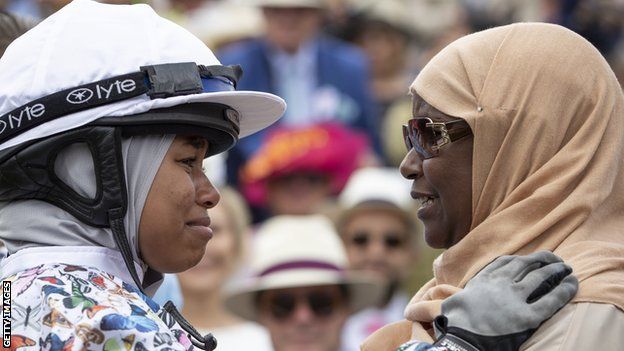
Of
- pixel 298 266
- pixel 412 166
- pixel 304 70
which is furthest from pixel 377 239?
pixel 412 166

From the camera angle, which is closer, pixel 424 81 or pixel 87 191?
pixel 87 191

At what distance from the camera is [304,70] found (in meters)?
10.6

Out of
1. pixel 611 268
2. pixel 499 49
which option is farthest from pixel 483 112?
pixel 611 268

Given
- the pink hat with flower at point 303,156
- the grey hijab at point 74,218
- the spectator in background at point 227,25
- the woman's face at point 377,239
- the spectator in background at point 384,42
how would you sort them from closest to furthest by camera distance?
the grey hijab at point 74,218 < the woman's face at point 377,239 < the pink hat with flower at point 303,156 < the spectator in background at point 227,25 < the spectator in background at point 384,42

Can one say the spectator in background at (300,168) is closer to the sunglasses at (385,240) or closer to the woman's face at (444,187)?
the sunglasses at (385,240)

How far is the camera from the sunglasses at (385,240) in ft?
30.1

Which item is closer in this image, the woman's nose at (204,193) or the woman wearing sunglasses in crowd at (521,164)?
the woman wearing sunglasses in crowd at (521,164)

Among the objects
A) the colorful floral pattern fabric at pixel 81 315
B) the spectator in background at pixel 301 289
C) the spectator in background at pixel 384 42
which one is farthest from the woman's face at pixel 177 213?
the spectator in background at pixel 384 42

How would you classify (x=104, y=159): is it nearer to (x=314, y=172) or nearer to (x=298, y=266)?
(x=298, y=266)

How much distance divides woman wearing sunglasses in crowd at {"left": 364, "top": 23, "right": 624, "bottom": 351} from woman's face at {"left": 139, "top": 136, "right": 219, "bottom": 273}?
0.67 m

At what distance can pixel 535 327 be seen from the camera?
433cm

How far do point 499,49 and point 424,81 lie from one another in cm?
26

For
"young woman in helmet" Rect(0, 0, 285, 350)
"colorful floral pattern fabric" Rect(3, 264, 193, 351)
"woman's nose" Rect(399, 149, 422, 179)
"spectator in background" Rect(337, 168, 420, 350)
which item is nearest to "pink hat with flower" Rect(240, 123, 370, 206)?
"spectator in background" Rect(337, 168, 420, 350)

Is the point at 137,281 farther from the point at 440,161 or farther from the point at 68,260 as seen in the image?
the point at 440,161
